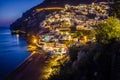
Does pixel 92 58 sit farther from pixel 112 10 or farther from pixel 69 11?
pixel 69 11

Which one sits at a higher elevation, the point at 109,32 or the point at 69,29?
the point at 109,32

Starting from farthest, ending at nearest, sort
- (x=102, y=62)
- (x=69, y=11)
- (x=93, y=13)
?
1. (x=69, y=11)
2. (x=93, y=13)
3. (x=102, y=62)

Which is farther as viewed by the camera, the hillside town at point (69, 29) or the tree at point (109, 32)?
the hillside town at point (69, 29)

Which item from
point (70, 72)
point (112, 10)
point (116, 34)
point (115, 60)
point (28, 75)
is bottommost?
point (28, 75)

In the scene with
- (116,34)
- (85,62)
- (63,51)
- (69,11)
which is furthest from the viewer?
(69,11)

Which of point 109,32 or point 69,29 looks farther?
point 69,29

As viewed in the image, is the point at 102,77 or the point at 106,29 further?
the point at 106,29

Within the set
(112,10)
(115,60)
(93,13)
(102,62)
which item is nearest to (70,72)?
(102,62)

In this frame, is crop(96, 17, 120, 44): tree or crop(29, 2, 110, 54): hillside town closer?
crop(96, 17, 120, 44): tree
